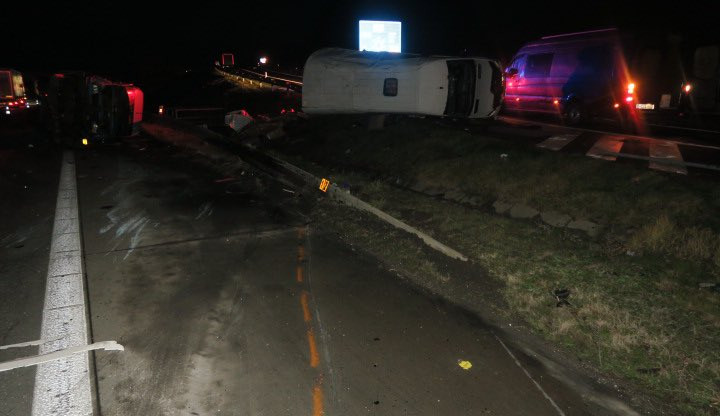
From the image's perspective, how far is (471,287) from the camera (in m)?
5.70

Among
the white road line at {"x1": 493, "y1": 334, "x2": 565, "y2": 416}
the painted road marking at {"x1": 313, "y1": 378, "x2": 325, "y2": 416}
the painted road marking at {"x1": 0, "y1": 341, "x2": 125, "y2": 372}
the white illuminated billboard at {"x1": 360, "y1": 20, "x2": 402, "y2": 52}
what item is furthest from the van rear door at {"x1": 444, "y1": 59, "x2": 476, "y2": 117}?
the white illuminated billboard at {"x1": 360, "y1": 20, "x2": 402, "y2": 52}

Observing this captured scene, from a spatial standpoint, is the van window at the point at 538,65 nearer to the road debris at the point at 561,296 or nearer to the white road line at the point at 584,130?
the white road line at the point at 584,130

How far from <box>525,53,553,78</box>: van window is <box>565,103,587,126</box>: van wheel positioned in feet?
5.06

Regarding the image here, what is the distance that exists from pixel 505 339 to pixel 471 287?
1132 mm

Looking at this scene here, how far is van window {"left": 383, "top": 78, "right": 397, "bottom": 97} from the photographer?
14.1 m

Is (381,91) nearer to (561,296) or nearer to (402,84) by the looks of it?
(402,84)

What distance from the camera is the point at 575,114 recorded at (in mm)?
13602

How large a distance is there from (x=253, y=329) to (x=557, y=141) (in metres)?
9.44

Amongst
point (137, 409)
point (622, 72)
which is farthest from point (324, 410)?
point (622, 72)

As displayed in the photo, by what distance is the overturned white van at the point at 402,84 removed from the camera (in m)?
13.4

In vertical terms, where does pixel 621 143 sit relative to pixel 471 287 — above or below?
above

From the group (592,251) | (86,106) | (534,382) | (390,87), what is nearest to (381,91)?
(390,87)

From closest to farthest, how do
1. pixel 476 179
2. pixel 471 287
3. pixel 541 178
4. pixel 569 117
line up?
pixel 471 287
pixel 541 178
pixel 476 179
pixel 569 117

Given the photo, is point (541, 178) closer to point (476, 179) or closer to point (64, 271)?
point (476, 179)
